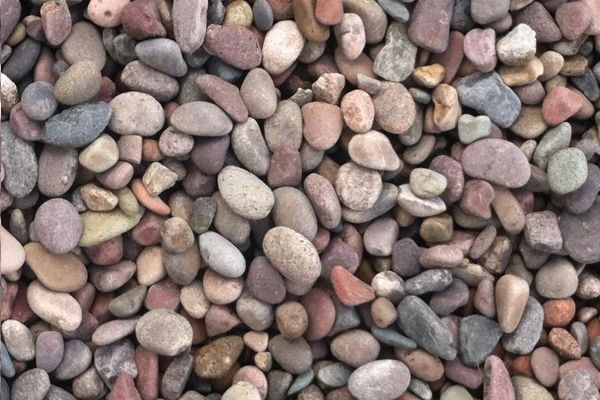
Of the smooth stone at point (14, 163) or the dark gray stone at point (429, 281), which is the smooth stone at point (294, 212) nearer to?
the dark gray stone at point (429, 281)

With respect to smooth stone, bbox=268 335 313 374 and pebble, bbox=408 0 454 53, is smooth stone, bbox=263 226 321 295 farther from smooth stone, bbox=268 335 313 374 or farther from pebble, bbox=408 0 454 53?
pebble, bbox=408 0 454 53

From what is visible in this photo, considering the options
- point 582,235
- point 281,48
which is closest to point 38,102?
point 281,48

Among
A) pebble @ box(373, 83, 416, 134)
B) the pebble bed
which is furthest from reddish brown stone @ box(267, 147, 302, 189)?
pebble @ box(373, 83, 416, 134)

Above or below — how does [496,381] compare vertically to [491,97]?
below

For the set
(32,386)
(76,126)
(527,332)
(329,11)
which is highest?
(329,11)

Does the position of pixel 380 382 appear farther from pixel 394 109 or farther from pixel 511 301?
pixel 394 109

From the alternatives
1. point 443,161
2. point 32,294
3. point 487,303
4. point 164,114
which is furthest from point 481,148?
point 32,294
